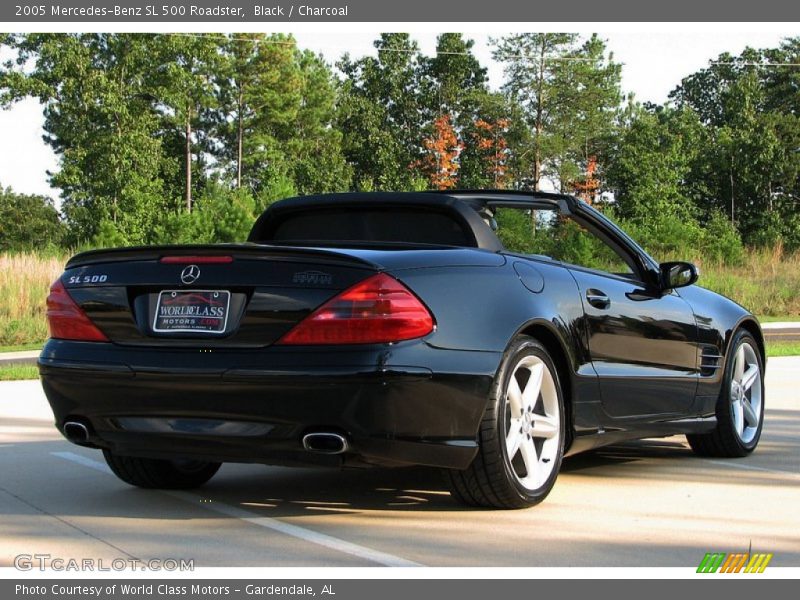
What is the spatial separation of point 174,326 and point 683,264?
9.86 ft

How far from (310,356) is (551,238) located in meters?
A: 1.77

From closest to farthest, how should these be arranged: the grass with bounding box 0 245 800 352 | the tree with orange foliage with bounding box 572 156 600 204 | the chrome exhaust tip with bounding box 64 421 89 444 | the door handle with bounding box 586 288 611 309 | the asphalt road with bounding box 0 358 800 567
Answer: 1. the asphalt road with bounding box 0 358 800 567
2. the chrome exhaust tip with bounding box 64 421 89 444
3. the door handle with bounding box 586 288 611 309
4. the grass with bounding box 0 245 800 352
5. the tree with orange foliage with bounding box 572 156 600 204

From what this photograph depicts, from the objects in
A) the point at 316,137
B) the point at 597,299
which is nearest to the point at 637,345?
the point at 597,299

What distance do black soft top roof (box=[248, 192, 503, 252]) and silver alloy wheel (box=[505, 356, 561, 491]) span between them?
24.1 inches

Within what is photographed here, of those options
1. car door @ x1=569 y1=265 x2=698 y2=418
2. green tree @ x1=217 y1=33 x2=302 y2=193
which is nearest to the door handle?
car door @ x1=569 y1=265 x2=698 y2=418

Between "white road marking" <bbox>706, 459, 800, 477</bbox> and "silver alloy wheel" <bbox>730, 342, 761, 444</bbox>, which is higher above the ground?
"silver alloy wheel" <bbox>730, 342, 761, 444</bbox>

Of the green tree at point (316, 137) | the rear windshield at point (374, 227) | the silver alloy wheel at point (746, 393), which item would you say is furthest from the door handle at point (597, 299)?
the green tree at point (316, 137)

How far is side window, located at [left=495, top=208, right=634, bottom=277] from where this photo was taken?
5.77 meters

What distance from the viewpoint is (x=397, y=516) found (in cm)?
515

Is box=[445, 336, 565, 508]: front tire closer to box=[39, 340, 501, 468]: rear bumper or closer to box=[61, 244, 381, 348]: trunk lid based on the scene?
box=[39, 340, 501, 468]: rear bumper

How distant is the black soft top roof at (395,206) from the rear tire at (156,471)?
3.96ft

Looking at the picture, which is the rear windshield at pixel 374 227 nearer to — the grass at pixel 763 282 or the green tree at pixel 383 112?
the grass at pixel 763 282
